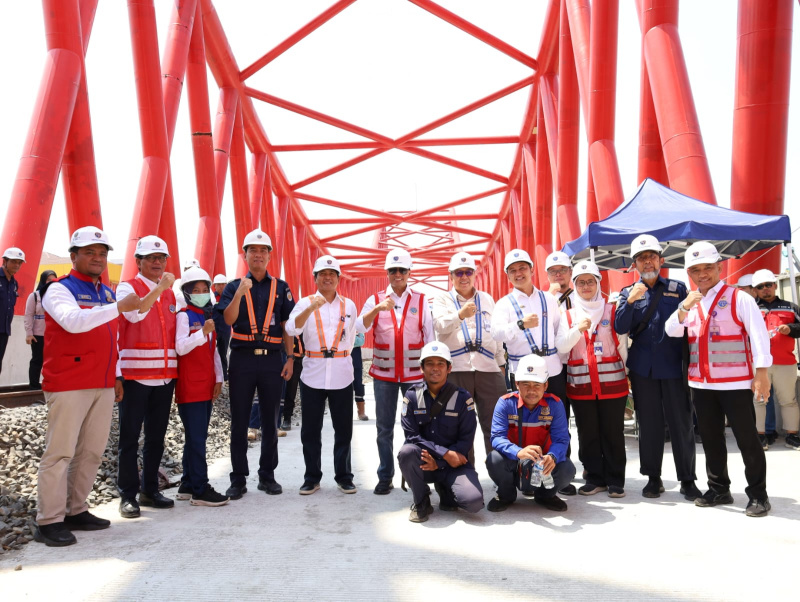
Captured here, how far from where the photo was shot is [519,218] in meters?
24.2

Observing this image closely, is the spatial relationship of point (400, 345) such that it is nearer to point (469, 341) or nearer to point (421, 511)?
point (469, 341)

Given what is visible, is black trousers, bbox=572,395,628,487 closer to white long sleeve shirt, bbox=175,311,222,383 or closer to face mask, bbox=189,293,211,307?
white long sleeve shirt, bbox=175,311,222,383

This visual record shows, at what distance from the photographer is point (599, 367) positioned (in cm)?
457

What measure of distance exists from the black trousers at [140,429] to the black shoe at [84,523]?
1.14 feet

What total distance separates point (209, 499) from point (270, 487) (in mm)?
560

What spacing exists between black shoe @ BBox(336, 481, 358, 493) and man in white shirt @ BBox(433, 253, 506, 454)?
121 cm

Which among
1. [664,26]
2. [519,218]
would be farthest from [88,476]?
[519,218]

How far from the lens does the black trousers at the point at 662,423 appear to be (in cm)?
433

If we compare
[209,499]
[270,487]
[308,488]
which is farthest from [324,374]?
[209,499]

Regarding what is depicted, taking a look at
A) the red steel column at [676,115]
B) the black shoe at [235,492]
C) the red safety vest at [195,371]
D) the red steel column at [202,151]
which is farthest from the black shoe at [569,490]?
the red steel column at [202,151]

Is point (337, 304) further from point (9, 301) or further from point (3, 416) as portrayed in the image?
point (9, 301)

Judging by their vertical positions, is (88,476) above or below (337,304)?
below

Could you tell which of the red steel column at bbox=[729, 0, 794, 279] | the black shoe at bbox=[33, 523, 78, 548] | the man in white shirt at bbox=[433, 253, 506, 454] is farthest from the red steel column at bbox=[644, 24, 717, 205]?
the black shoe at bbox=[33, 523, 78, 548]

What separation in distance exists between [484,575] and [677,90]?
25.0 ft
